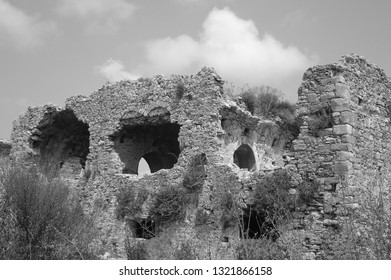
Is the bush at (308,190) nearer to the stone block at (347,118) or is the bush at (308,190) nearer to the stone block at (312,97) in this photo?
the stone block at (347,118)

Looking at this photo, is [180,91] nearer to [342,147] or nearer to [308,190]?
[308,190]

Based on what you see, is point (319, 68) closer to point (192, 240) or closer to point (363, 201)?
point (363, 201)

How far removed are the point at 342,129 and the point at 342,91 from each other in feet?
2.82

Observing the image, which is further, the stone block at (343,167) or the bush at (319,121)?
the bush at (319,121)

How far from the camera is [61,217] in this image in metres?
9.06

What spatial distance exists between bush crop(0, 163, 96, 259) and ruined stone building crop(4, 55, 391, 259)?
1.41 m

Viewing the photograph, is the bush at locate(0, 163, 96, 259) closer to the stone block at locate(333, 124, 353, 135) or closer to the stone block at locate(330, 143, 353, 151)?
the stone block at locate(330, 143, 353, 151)

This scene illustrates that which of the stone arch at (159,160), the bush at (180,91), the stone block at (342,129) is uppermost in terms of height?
the bush at (180,91)

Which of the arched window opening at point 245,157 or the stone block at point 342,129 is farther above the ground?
the arched window opening at point 245,157

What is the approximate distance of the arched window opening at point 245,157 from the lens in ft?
50.3

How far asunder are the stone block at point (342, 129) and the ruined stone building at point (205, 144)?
2 cm

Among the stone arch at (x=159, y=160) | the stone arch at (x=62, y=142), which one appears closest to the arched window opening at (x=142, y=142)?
the stone arch at (x=159, y=160)

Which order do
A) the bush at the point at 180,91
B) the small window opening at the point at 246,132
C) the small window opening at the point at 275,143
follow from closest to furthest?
1. the bush at the point at 180,91
2. the small window opening at the point at 246,132
3. the small window opening at the point at 275,143
